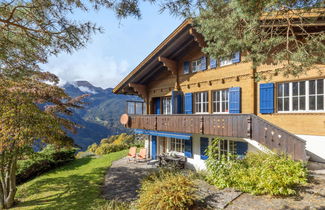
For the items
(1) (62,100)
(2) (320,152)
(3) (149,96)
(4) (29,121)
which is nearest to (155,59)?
(3) (149,96)

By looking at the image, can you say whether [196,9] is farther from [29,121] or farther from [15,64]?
[29,121]

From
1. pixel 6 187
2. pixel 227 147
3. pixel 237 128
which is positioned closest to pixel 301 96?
pixel 237 128

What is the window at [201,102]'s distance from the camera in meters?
12.0

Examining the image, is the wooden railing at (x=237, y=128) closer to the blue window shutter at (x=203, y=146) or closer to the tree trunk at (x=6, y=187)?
the blue window shutter at (x=203, y=146)

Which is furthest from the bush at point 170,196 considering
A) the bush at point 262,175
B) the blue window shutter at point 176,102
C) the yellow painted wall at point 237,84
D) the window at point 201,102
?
the blue window shutter at point 176,102

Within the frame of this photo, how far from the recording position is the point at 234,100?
33.3 feet

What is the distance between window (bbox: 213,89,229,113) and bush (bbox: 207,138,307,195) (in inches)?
159

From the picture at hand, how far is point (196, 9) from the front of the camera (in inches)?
215

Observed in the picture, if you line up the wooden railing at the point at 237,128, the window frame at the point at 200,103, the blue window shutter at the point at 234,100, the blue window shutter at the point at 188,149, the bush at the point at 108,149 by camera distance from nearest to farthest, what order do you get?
the wooden railing at the point at 237,128 < the blue window shutter at the point at 234,100 < the blue window shutter at the point at 188,149 < the window frame at the point at 200,103 < the bush at the point at 108,149

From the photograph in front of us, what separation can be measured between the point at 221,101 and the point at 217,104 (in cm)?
35

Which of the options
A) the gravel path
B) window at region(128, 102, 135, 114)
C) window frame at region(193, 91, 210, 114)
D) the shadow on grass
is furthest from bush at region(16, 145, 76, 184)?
window frame at region(193, 91, 210, 114)

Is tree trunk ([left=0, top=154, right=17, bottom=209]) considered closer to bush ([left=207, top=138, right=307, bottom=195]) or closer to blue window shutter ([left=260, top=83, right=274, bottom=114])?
bush ([left=207, top=138, right=307, bottom=195])

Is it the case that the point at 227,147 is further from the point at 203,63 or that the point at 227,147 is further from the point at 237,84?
the point at 203,63

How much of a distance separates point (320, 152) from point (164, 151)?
10.1 m
